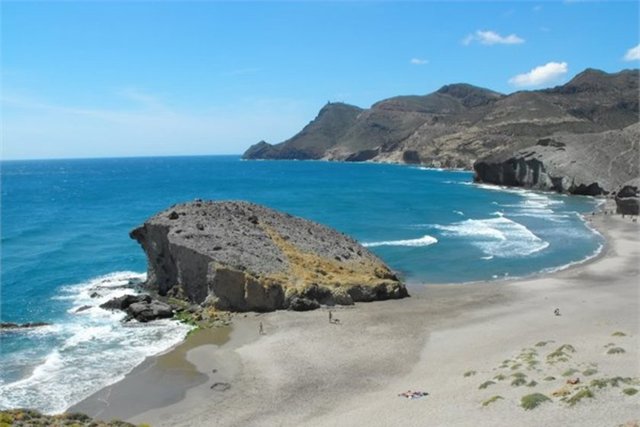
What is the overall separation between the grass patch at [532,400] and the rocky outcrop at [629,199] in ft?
233

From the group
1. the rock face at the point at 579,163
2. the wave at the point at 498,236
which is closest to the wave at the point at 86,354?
the wave at the point at 498,236

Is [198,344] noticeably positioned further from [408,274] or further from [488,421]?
[408,274]

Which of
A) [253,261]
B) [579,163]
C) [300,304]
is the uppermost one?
[579,163]

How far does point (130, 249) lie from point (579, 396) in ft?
175

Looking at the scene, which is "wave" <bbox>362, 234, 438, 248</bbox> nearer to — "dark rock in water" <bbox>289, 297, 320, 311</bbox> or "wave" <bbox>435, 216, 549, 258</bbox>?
"wave" <bbox>435, 216, 549, 258</bbox>

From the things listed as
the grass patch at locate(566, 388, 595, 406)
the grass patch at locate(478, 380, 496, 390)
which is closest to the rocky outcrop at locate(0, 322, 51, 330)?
the grass patch at locate(478, 380, 496, 390)

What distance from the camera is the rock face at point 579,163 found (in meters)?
115

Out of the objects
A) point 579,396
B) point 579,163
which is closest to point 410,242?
point 579,396

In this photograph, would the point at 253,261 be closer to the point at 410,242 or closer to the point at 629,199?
the point at 410,242

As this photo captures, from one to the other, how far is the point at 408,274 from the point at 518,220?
1507 inches

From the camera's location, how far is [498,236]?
230ft

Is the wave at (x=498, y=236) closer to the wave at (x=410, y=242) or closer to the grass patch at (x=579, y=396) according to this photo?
the wave at (x=410, y=242)

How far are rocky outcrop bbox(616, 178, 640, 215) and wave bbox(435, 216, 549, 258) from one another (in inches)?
630

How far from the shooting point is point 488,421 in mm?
20938
